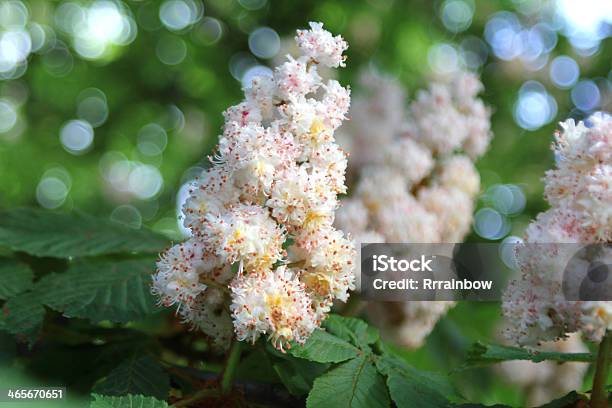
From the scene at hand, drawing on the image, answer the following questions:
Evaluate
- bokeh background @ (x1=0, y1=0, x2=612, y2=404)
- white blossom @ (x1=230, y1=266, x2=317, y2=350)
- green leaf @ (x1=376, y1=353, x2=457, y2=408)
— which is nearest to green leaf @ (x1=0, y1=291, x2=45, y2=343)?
white blossom @ (x1=230, y1=266, x2=317, y2=350)

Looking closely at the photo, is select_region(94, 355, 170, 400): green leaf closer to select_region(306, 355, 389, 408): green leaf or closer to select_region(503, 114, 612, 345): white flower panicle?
select_region(306, 355, 389, 408): green leaf

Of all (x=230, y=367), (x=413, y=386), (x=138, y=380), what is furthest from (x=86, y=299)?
(x=413, y=386)

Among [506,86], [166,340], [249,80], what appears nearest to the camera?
[249,80]

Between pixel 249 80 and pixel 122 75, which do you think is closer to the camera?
pixel 249 80

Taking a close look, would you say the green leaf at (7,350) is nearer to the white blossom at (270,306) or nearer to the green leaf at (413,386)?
the white blossom at (270,306)

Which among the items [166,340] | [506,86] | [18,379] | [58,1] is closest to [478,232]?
[506,86]

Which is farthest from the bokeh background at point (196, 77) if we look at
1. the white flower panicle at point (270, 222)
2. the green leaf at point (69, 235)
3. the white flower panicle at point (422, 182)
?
the white flower panicle at point (270, 222)

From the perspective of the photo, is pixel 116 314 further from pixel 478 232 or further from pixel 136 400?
pixel 478 232

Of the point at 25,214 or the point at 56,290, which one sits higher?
the point at 25,214
